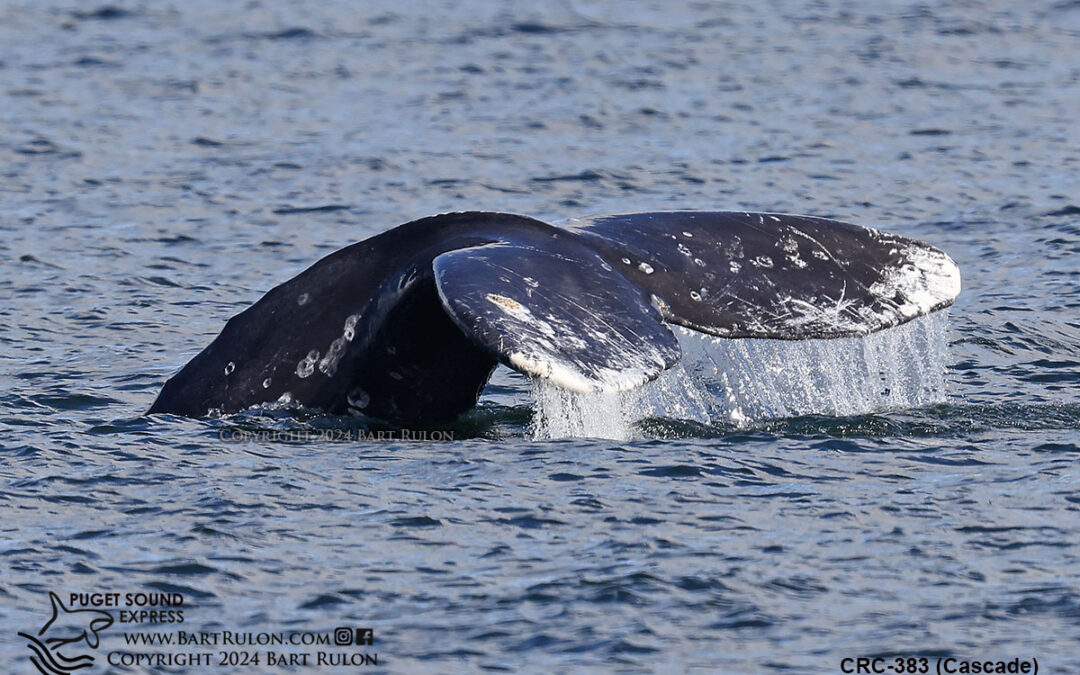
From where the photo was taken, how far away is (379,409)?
892 centimetres

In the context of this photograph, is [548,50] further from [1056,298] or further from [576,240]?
[576,240]

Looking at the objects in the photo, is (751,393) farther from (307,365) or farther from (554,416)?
(307,365)

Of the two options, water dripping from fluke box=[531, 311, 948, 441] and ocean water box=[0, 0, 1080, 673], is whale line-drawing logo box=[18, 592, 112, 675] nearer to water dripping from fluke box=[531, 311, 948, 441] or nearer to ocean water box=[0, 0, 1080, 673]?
ocean water box=[0, 0, 1080, 673]

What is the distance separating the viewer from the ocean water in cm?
730

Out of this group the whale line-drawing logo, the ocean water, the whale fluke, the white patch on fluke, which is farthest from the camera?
the white patch on fluke

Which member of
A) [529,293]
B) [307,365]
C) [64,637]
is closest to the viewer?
[64,637]

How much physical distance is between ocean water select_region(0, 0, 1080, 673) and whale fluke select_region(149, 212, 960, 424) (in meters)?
0.31

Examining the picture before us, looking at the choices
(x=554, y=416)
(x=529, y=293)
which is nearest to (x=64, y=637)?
(x=529, y=293)

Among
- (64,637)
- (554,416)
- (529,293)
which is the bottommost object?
(64,637)

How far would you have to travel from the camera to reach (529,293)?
772cm

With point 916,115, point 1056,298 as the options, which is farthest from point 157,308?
point 916,115

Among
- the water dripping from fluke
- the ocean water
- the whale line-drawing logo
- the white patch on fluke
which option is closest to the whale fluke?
the white patch on fluke

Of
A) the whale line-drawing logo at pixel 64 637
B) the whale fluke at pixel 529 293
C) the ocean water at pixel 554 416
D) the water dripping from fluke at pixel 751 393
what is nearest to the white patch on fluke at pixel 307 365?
the whale fluke at pixel 529 293

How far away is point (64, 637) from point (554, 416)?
11.5 ft
